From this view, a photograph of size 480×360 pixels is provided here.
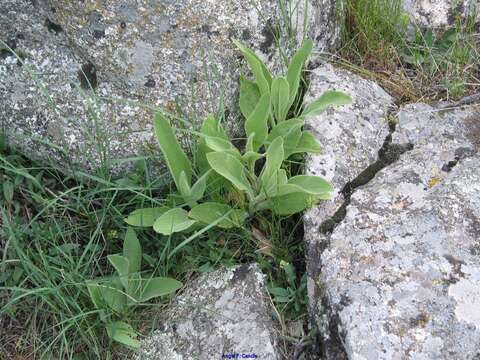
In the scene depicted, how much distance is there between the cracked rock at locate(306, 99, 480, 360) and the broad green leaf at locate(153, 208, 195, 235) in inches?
17.5

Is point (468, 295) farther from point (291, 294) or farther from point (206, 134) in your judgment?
point (206, 134)

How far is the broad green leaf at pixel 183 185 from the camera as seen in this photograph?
204 cm

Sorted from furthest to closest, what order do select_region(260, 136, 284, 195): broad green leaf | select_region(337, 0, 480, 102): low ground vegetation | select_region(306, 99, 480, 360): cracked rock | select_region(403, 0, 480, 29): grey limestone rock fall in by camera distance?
select_region(403, 0, 480, 29): grey limestone rock → select_region(337, 0, 480, 102): low ground vegetation → select_region(260, 136, 284, 195): broad green leaf → select_region(306, 99, 480, 360): cracked rock

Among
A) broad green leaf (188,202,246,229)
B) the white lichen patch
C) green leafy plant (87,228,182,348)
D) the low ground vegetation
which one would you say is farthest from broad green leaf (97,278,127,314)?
the low ground vegetation

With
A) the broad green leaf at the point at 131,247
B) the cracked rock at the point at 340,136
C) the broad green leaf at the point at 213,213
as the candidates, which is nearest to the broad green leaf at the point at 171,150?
the broad green leaf at the point at 213,213

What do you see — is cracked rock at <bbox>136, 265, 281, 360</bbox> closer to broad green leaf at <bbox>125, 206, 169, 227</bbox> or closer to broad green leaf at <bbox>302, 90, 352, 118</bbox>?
broad green leaf at <bbox>125, 206, 169, 227</bbox>

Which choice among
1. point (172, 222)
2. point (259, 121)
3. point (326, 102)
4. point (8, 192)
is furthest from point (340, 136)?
point (8, 192)

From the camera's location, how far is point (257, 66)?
227 cm

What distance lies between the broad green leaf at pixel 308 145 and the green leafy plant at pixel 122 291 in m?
0.66

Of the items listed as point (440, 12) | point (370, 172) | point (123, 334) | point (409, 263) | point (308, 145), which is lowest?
point (123, 334)

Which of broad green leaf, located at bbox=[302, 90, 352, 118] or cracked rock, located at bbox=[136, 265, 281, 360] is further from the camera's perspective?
broad green leaf, located at bbox=[302, 90, 352, 118]

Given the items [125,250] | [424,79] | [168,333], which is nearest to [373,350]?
[168,333]

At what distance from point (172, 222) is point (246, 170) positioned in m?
0.31

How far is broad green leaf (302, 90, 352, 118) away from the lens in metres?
2.30
